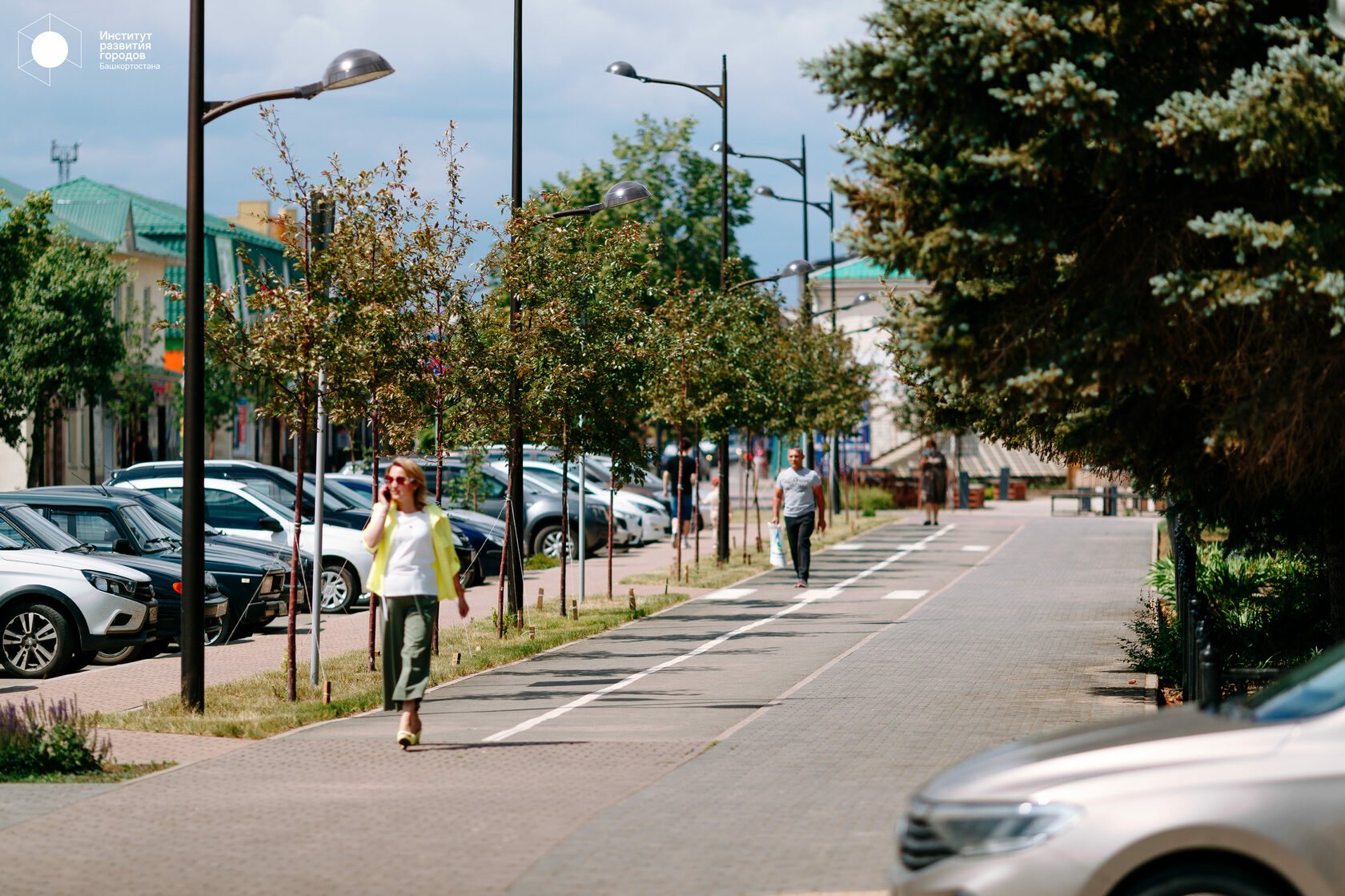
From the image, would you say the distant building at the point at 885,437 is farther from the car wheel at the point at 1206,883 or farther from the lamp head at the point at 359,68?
the car wheel at the point at 1206,883

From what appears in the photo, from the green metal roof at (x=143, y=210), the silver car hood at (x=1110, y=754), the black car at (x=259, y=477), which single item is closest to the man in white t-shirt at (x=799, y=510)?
the black car at (x=259, y=477)

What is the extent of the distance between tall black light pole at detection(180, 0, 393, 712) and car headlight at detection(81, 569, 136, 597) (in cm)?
307

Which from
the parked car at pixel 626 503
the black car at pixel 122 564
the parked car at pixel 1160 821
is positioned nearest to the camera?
the parked car at pixel 1160 821

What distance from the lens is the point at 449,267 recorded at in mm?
14102

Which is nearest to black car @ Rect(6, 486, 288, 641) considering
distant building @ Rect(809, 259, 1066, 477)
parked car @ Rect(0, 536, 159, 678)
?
parked car @ Rect(0, 536, 159, 678)

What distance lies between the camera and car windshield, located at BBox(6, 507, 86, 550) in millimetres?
14578

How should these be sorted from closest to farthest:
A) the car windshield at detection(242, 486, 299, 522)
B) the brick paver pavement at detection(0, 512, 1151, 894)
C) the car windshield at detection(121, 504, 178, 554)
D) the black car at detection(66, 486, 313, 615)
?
the brick paver pavement at detection(0, 512, 1151, 894) < the car windshield at detection(121, 504, 178, 554) < the black car at detection(66, 486, 313, 615) < the car windshield at detection(242, 486, 299, 522)

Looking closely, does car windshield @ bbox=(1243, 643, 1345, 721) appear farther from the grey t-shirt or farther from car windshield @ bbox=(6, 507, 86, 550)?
the grey t-shirt

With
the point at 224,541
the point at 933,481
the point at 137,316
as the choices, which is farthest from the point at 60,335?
the point at 224,541

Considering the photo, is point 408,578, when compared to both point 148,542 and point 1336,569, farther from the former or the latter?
point 148,542

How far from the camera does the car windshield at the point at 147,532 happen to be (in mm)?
15992

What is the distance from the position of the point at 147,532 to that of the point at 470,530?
7887 mm

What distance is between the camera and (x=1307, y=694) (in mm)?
4859

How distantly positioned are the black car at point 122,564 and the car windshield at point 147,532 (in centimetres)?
67
